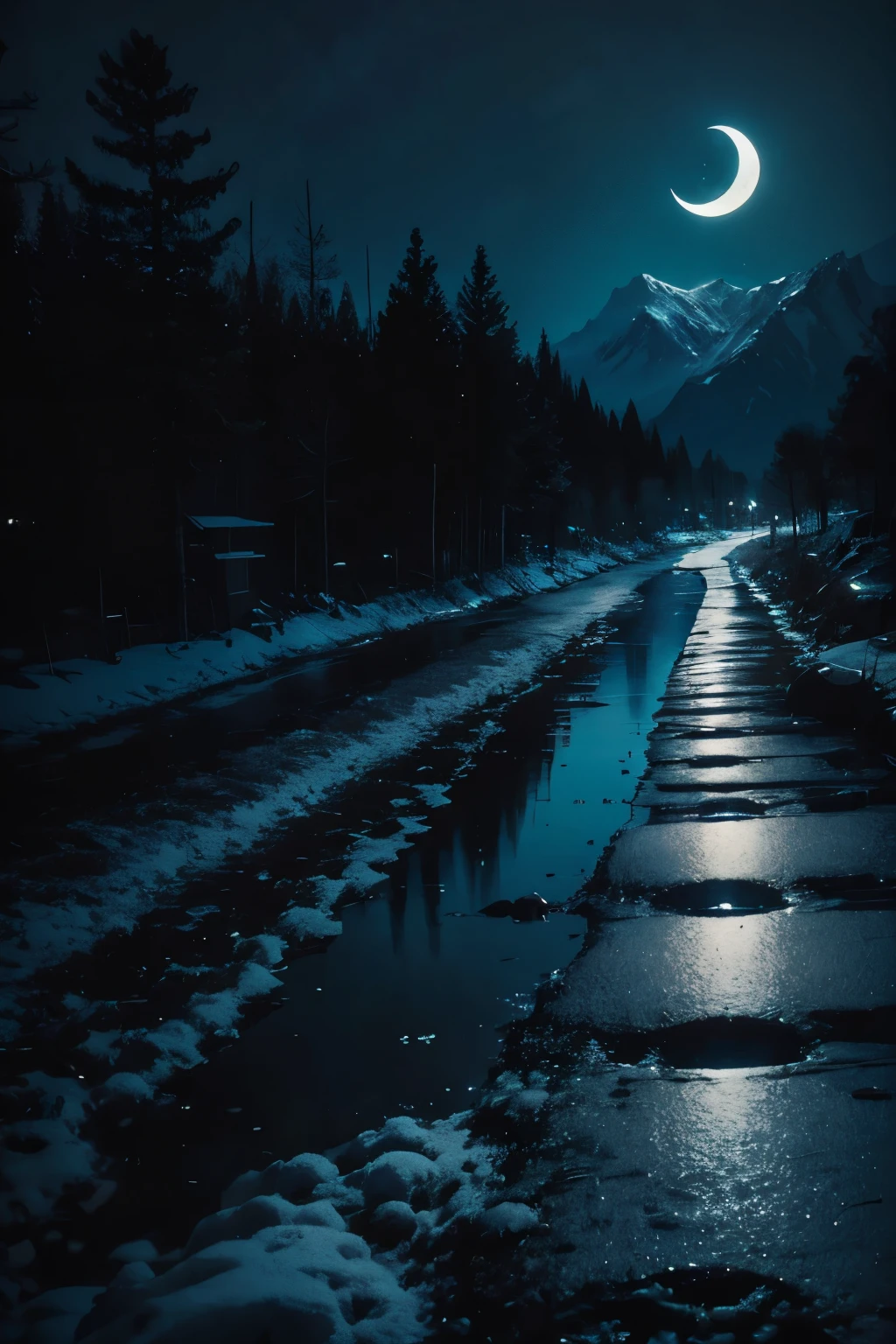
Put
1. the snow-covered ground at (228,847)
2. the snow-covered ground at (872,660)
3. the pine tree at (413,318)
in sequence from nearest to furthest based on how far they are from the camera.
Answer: the snow-covered ground at (228,847) → the snow-covered ground at (872,660) → the pine tree at (413,318)

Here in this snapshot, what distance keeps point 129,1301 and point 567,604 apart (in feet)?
128

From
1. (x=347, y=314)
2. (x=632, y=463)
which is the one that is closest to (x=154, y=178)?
(x=347, y=314)

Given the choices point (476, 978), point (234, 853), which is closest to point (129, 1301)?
point (476, 978)

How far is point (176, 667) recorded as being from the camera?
21.5 metres

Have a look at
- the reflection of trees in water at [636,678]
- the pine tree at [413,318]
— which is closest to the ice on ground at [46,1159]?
the reflection of trees in water at [636,678]

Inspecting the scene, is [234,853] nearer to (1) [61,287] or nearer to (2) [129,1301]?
(2) [129,1301]

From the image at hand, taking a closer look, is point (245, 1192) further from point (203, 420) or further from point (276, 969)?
point (203, 420)

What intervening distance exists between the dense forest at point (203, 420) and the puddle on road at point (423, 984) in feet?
33.7

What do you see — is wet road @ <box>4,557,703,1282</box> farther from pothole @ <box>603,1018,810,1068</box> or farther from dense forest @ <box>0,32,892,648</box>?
dense forest @ <box>0,32,892,648</box>

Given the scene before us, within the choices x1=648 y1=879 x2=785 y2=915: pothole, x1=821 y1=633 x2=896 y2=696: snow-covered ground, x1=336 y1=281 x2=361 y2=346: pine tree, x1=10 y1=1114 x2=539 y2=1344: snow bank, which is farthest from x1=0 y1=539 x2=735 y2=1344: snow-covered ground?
x1=336 y1=281 x2=361 y2=346: pine tree

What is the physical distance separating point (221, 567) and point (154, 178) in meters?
A: 10.3

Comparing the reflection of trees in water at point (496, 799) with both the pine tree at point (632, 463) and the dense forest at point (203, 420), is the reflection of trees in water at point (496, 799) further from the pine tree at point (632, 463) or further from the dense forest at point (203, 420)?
the pine tree at point (632, 463)

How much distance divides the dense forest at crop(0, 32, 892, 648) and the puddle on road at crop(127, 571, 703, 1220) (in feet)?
33.7

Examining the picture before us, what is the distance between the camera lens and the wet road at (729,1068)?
11.7ft
